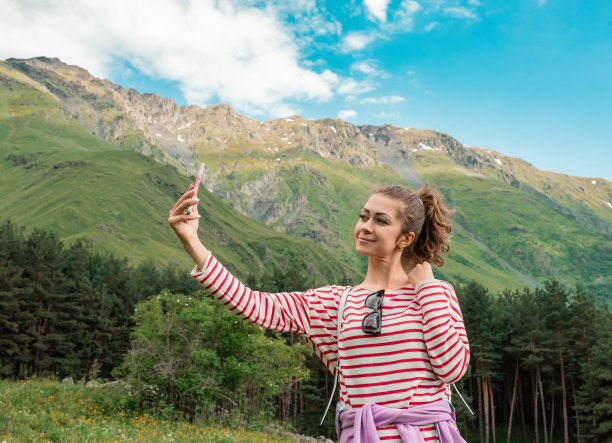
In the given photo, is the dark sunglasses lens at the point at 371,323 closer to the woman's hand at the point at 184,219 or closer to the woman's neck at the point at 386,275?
the woman's neck at the point at 386,275

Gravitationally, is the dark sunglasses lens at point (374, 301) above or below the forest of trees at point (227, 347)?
above

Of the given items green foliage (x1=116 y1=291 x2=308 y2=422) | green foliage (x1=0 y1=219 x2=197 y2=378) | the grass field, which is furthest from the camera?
green foliage (x1=0 y1=219 x2=197 y2=378)

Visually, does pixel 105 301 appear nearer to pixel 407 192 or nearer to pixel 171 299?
pixel 171 299

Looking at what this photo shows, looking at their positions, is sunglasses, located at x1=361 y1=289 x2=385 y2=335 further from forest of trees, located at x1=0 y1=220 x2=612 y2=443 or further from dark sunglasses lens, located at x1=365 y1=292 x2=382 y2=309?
forest of trees, located at x1=0 y1=220 x2=612 y2=443

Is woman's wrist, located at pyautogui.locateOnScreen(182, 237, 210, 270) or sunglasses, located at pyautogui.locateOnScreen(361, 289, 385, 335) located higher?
woman's wrist, located at pyautogui.locateOnScreen(182, 237, 210, 270)

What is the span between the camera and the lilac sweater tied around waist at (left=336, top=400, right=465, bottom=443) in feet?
8.64

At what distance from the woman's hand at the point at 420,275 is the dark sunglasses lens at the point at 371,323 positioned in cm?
36

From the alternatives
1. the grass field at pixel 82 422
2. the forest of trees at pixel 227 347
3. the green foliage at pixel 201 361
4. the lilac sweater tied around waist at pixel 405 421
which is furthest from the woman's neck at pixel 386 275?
the forest of trees at pixel 227 347

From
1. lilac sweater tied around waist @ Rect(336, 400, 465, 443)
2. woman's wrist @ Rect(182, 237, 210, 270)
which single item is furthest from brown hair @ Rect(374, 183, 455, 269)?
woman's wrist @ Rect(182, 237, 210, 270)

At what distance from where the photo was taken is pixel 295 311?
3.17 meters

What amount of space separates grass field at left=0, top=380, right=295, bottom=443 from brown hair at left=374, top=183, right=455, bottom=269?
365 inches

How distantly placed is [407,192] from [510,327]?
54148mm

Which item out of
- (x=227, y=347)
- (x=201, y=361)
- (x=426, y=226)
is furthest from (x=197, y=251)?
(x=227, y=347)

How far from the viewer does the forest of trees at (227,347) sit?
21.2 meters
